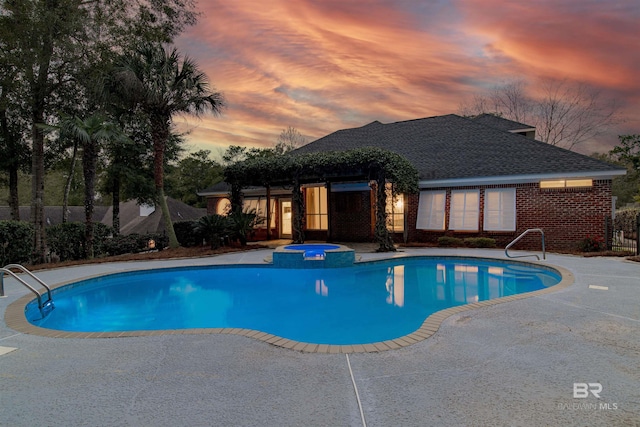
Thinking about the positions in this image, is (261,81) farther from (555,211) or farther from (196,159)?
(196,159)

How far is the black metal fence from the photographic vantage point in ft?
37.5

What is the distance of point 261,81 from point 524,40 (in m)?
10.9

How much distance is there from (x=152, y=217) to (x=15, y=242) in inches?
483

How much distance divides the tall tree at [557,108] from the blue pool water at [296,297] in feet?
78.0

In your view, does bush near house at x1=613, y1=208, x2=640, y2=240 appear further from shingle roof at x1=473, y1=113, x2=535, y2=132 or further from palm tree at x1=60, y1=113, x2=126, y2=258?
palm tree at x1=60, y1=113, x2=126, y2=258

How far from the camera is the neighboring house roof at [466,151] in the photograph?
12.6 meters

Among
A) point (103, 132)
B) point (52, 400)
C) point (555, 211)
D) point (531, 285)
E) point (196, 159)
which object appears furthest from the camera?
point (196, 159)

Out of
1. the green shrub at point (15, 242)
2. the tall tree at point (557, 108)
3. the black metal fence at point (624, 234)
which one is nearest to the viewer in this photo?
the green shrub at point (15, 242)

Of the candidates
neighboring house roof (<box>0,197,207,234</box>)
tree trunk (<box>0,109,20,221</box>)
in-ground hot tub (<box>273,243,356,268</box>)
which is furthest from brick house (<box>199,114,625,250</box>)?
tree trunk (<box>0,109,20,221</box>)

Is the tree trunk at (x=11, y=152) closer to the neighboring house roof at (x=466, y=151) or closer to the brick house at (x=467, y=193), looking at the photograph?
the brick house at (x=467, y=193)

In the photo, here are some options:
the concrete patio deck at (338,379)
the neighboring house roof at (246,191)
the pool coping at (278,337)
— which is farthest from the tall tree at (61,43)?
the concrete patio deck at (338,379)

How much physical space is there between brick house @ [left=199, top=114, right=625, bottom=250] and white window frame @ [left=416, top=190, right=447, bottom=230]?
1.6 inches

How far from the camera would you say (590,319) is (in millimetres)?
4488

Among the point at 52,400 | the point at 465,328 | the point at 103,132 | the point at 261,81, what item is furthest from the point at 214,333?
the point at 261,81
